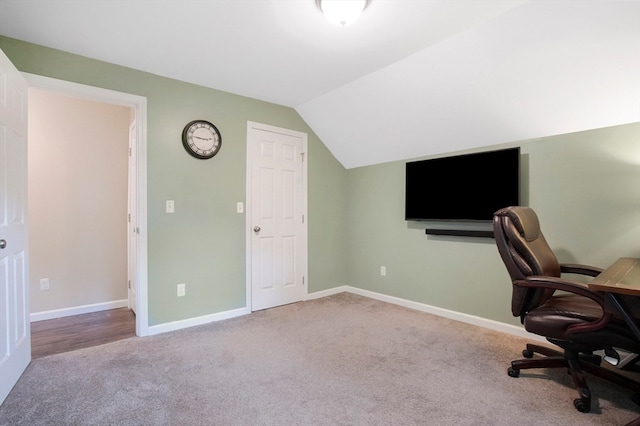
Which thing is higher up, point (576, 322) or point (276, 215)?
point (276, 215)

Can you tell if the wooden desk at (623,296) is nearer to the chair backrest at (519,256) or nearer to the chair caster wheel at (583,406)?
the chair caster wheel at (583,406)

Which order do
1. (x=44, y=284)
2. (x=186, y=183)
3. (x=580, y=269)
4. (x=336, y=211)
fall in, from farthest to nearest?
(x=336, y=211)
(x=44, y=284)
(x=186, y=183)
(x=580, y=269)

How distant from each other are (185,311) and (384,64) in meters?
2.94

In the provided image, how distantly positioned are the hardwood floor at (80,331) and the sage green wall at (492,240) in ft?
8.92

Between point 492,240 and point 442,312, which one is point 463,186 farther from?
point 442,312

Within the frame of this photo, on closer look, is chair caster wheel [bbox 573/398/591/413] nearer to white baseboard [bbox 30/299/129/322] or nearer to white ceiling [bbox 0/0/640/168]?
white ceiling [bbox 0/0/640/168]

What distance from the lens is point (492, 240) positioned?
2.90 m

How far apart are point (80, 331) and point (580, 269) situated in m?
4.23

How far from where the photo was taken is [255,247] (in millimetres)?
3490

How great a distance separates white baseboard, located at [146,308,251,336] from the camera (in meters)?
2.83

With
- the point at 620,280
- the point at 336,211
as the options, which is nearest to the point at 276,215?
the point at 336,211

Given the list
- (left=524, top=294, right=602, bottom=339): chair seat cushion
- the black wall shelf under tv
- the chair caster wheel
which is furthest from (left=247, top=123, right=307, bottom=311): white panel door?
the chair caster wheel

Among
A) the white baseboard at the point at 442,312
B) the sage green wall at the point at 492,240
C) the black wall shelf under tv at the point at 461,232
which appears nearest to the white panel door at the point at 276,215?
the white baseboard at the point at 442,312

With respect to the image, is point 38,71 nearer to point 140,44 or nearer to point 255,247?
point 140,44
